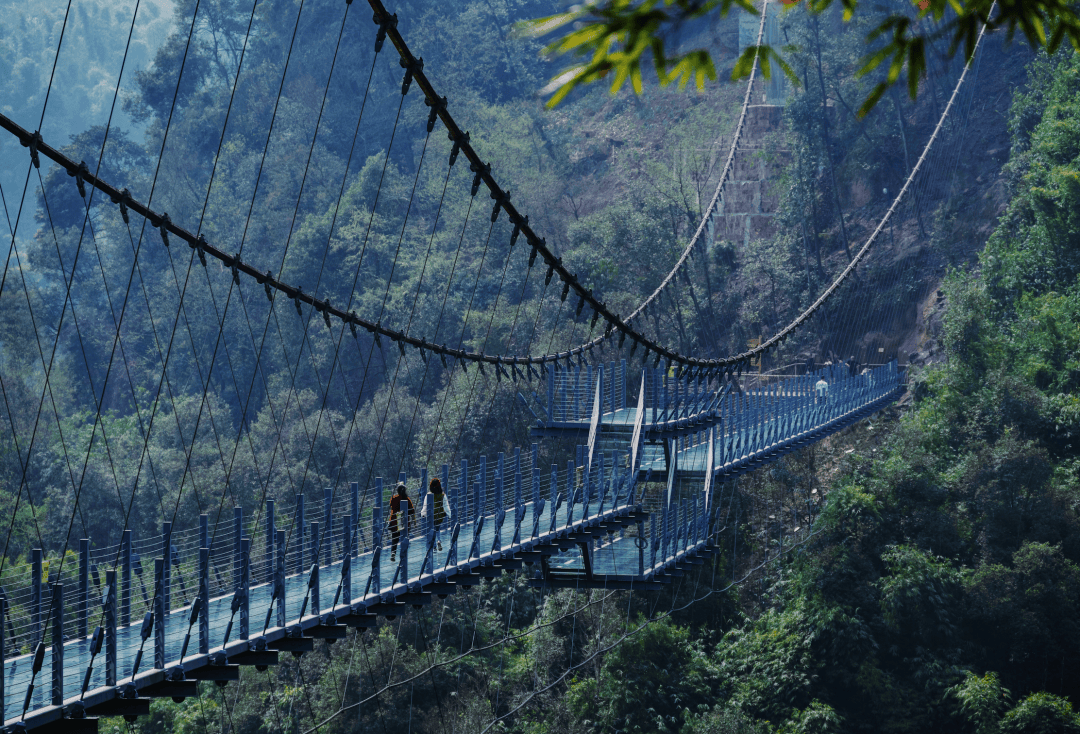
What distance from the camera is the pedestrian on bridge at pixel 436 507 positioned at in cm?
828

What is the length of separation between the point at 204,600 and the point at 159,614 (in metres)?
0.25

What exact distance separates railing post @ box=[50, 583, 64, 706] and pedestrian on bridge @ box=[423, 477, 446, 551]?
2.98 m

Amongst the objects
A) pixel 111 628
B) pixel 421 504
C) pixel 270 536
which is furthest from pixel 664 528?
pixel 111 628

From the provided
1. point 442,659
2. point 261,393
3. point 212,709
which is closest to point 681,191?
point 261,393

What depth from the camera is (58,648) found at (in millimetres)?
5246

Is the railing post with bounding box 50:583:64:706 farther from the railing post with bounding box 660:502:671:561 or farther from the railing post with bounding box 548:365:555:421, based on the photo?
the railing post with bounding box 548:365:555:421

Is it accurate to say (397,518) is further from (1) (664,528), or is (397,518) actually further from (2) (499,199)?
(1) (664,528)

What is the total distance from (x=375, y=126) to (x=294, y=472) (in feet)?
63.0

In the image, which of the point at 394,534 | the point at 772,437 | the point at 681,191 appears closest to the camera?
the point at 394,534

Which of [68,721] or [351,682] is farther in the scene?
[351,682]

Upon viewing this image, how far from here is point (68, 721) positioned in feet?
17.5

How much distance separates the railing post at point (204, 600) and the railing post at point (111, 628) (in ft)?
1.47

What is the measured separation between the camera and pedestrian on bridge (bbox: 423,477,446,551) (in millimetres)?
8276

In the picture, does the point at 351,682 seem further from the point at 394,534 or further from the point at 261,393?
the point at 261,393
